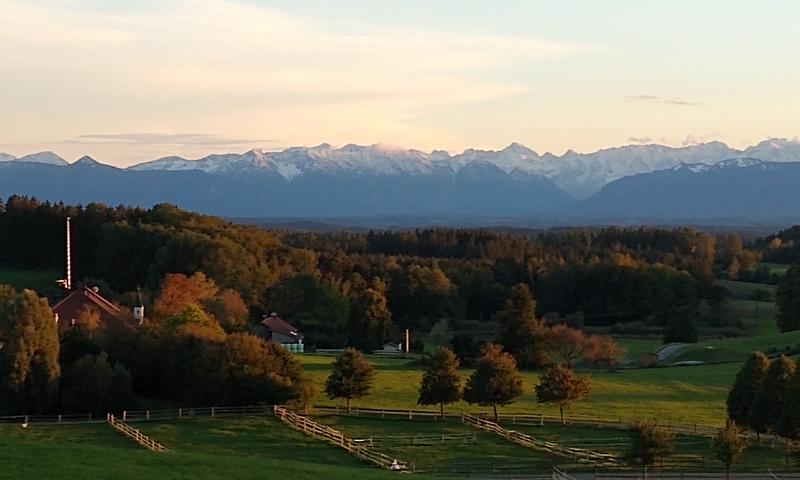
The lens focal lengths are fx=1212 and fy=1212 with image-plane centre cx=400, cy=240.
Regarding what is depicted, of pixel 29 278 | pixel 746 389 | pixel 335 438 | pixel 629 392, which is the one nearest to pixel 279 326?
pixel 29 278

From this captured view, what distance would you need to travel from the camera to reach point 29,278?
11250 centimetres

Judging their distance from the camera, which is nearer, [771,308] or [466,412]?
[466,412]

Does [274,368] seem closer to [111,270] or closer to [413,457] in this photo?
[413,457]

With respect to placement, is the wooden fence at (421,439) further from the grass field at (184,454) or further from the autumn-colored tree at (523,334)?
the autumn-colored tree at (523,334)

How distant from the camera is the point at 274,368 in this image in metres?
55.2

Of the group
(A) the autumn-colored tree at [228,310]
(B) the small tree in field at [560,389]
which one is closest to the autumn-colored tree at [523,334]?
(A) the autumn-colored tree at [228,310]

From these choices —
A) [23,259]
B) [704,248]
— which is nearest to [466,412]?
[23,259]

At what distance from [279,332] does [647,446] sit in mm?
51588

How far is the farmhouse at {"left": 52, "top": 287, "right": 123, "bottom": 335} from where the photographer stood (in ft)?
219

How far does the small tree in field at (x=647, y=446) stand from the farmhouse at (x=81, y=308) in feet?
111

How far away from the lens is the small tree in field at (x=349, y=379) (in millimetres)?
55438

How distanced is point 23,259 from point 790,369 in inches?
3647

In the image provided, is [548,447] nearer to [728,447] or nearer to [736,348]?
[728,447]

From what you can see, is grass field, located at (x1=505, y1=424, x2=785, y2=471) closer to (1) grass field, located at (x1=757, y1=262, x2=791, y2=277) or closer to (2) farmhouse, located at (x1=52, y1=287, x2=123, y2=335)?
(2) farmhouse, located at (x1=52, y1=287, x2=123, y2=335)
